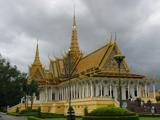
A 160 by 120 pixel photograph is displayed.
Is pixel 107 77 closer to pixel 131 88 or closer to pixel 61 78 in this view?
pixel 131 88

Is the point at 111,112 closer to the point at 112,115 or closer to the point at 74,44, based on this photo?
the point at 112,115

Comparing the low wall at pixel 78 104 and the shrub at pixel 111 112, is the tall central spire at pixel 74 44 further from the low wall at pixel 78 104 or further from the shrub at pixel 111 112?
the shrub at pixel 111 112

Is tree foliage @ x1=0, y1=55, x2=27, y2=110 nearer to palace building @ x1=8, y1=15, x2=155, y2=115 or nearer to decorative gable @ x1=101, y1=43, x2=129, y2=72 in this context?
palace building @ x1=8, y1=15, x2=155, y2=115

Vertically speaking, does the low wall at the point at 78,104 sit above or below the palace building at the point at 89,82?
below

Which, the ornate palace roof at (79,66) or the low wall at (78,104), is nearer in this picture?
the low wall at (78,104)

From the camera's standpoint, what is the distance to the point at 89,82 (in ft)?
197

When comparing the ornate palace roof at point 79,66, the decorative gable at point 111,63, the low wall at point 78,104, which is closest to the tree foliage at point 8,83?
the low wall at point 78,104

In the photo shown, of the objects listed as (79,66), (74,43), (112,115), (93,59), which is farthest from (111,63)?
(112,115)

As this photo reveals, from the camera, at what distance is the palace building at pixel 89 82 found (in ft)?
194

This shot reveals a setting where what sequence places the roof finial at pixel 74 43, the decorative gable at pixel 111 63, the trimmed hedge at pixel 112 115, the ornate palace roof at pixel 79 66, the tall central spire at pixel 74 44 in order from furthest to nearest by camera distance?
1. the roof finial at pixel 74 43
2. the tall central spire at pixel 74 44
3. the decorative gable at pixel 111 63
4. the ornate palace roof at pixel 79 66
5. the trimmed hedge at pixel 112 115

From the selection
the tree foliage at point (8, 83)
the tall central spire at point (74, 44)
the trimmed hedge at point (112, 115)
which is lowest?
the trimmed hedge at point (112, 115)

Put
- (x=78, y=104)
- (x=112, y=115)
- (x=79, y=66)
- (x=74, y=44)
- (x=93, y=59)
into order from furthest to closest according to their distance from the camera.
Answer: (x=74, y=44) → (x=79, y=66) → (x=93, y=59) → (x=78, y=104) → (x=112, y=115)

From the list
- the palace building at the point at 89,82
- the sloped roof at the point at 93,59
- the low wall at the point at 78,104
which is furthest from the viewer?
the sloped roof at the point at 93,59

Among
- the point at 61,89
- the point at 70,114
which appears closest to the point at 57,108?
the point at 61,89
